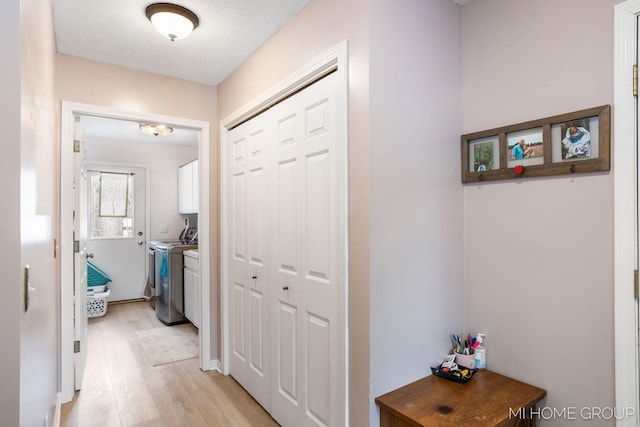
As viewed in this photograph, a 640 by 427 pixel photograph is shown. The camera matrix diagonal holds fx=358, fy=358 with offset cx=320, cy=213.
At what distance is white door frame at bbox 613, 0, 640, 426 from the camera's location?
1335 mm

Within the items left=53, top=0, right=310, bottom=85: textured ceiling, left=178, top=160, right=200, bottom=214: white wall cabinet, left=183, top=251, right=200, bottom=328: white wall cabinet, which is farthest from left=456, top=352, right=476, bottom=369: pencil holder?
left=178, top=160, right=200, bottom=214: white wall cabinet

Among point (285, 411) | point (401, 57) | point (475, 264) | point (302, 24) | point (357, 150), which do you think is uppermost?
point (302, 24)

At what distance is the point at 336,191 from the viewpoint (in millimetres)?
1696

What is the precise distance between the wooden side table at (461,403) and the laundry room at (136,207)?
376 cm

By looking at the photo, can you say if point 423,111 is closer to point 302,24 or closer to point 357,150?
point 357,150

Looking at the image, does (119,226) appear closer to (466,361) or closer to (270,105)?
(270,105)

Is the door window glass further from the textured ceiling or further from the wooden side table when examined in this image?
the wooden side table

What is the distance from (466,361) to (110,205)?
515 centimetres

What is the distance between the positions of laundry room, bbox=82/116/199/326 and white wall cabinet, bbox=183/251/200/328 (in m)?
0.58

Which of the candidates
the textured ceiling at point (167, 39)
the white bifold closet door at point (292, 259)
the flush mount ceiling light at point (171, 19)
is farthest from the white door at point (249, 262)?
the flush mount ceiling light at point (171, 19)

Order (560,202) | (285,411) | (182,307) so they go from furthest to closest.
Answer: (182,307)
(285,411)
(560,202)

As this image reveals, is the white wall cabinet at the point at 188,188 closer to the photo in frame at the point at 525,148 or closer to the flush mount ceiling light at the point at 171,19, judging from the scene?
A: the flush mount ceiling light at the point at 171,19

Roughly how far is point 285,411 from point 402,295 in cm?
108

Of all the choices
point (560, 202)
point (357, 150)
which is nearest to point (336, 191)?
point (357, 150)
